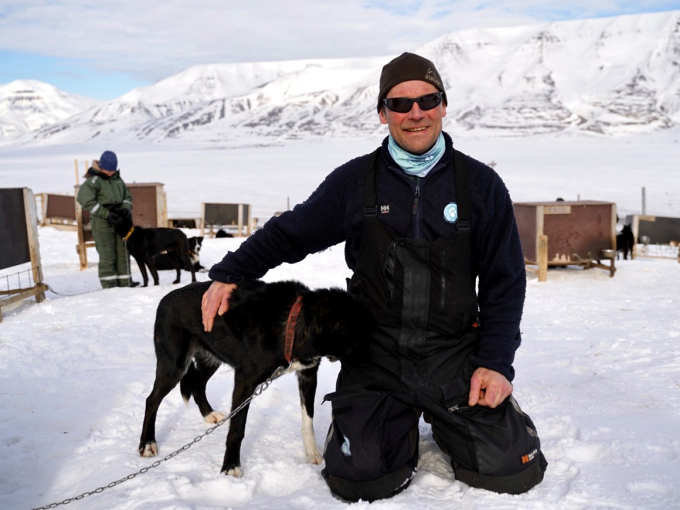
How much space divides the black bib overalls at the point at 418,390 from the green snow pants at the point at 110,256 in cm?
624

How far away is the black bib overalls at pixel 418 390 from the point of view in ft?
8.19

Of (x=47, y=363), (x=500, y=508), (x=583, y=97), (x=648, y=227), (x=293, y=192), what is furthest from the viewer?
(x=583, y=97)

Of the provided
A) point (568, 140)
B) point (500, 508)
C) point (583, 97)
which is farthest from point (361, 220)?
point (583, 97)

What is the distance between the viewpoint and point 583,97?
12988 centimetres

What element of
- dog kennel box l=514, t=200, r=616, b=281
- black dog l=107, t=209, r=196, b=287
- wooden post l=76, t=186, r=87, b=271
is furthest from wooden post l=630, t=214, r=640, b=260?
wooden post l=76, t=186, r=87, b=271

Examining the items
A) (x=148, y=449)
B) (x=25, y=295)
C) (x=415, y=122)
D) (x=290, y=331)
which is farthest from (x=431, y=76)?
(x=25, y=295)

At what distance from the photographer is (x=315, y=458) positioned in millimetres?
2834

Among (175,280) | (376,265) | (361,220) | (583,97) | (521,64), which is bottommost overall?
(175,280)

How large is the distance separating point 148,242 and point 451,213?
647cm

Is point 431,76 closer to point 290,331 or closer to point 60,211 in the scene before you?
point 290,331

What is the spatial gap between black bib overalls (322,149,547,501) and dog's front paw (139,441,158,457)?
863mm

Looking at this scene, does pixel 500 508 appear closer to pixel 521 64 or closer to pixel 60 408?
pixel 60 408

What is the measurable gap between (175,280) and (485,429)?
689 cm

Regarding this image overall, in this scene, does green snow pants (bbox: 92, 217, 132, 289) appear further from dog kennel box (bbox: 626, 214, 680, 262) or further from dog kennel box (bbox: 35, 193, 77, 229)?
dog kennel box (bbox: 626, 214, 680, 262)
